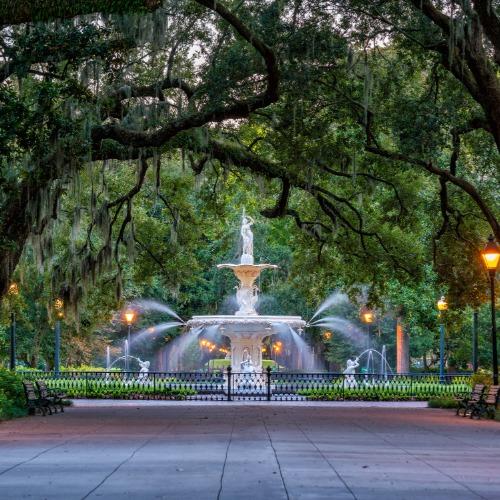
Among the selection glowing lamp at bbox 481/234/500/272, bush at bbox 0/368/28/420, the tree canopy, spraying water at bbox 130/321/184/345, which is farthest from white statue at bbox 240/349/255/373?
spraying water at bbox 130/321/184/345

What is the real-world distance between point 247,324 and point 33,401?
1580 cm

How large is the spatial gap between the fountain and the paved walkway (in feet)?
53.5

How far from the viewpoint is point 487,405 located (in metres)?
21.9

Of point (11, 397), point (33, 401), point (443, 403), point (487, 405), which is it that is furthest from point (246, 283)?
point (487, 405)

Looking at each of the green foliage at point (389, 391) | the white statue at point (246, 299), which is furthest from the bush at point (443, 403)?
the white statue at point (246, 299)

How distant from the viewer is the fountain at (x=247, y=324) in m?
37.5

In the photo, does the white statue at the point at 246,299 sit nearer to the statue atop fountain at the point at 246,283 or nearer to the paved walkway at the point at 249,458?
the statue atop fountain at the point at 246,283

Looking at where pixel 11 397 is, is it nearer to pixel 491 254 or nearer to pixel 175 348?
pixel 491 254

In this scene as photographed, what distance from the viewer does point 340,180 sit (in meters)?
29.7

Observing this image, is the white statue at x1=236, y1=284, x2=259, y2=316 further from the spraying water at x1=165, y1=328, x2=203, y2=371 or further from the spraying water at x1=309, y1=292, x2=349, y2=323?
the spraying water at x1=165, y1=328, x2=203, y2=371

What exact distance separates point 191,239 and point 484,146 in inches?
450

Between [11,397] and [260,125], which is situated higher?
[260,125]

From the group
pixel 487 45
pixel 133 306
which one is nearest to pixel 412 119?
pixel 487 45

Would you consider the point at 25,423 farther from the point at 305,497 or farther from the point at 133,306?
the point at 133,306
